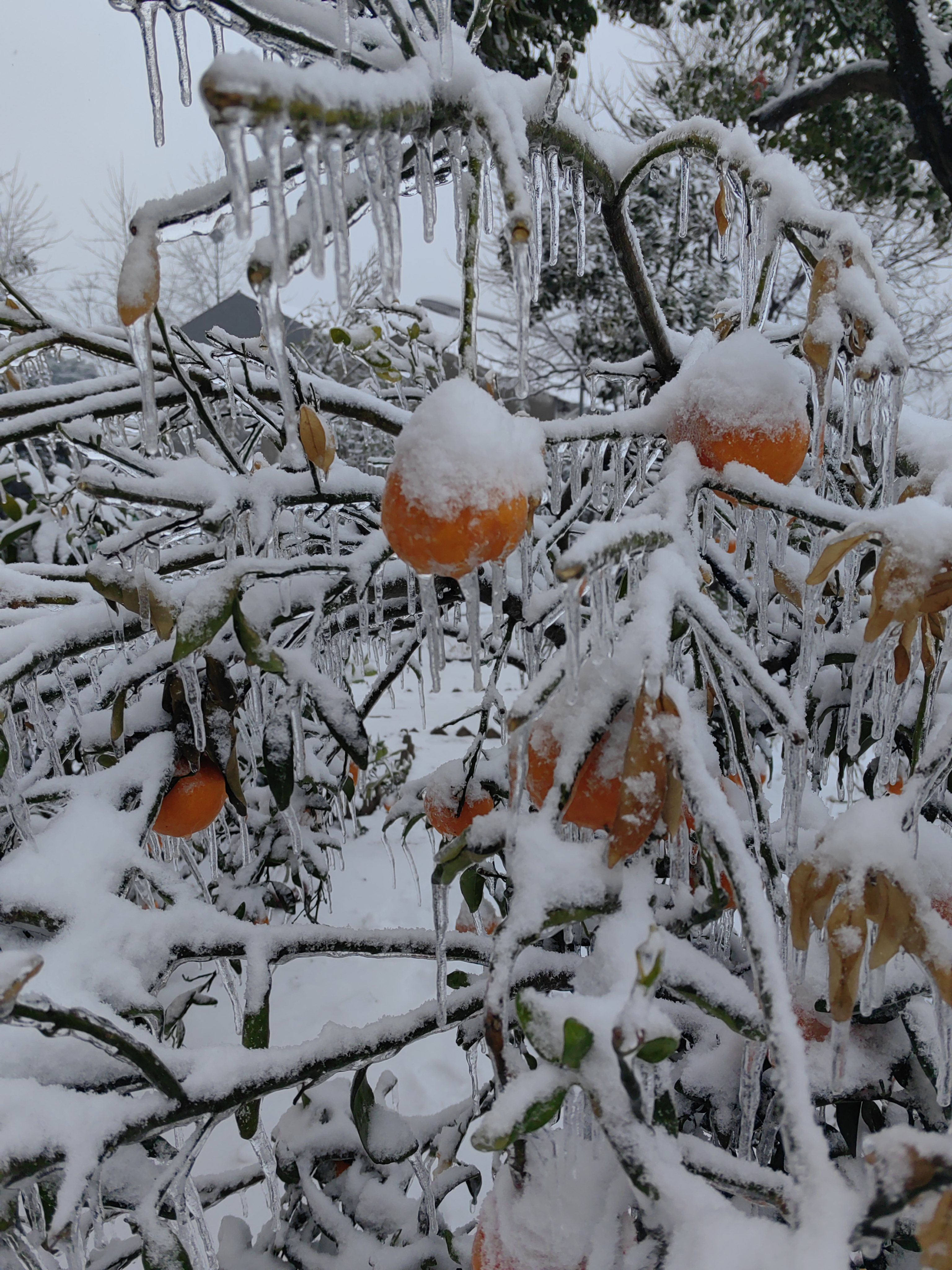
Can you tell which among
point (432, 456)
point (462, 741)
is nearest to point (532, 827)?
point (432, 456)

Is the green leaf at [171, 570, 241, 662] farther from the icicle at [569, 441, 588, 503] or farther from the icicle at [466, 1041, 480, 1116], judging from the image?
the icicle at [466, 1041, 480, 1116]

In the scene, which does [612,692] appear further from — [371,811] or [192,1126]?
[371,811]

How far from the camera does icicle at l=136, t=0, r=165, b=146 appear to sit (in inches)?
19.8

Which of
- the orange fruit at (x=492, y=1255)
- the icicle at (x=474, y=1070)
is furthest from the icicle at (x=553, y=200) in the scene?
the icicle at (x=474, y=1070)

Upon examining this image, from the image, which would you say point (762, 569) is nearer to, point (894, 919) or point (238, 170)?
point (894, 919)

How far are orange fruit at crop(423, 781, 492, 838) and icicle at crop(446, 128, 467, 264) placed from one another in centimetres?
55

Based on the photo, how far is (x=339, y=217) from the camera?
1.16 feet

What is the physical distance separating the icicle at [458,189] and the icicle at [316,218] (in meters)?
0.07

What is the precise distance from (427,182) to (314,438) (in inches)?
13.1

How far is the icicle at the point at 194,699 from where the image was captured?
69 cm

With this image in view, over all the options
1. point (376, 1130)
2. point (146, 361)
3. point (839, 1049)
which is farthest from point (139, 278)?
point (376, 1130)

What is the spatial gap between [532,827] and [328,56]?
437 millimetres

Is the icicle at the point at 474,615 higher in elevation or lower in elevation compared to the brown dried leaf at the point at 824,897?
higher

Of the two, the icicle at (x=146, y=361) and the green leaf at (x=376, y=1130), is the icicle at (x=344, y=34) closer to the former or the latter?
the icicle at (x=146, y=361)
